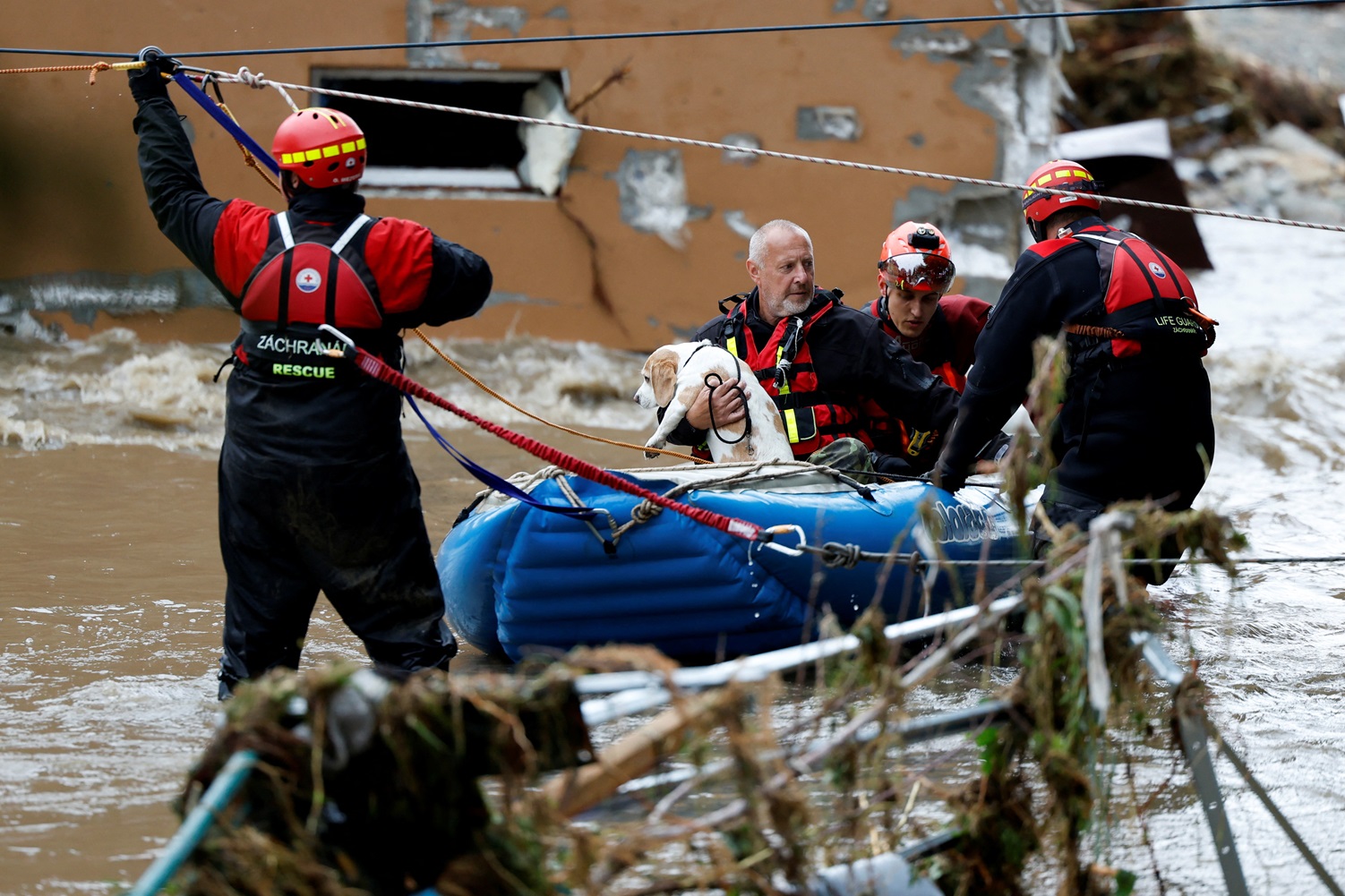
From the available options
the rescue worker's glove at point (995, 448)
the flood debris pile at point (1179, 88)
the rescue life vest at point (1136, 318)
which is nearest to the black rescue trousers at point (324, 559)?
the rescue life vest at point (1136, 318)

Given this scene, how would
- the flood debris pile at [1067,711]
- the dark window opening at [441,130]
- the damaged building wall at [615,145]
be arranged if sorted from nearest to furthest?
the flood debris pile at [1067,711], the damaged building wall at [615,145], the dark window opening at [441,130]

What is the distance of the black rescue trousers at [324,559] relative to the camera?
157 inches

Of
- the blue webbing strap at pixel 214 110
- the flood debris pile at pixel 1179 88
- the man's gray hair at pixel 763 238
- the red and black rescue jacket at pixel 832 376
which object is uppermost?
the flood debris pile at pixel 1179 88

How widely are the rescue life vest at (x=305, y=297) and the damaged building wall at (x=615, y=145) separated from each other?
5280mm

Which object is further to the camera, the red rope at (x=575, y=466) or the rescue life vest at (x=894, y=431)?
the rescue life vest at (x=894, y=431)

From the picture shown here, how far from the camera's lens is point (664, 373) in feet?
17.1

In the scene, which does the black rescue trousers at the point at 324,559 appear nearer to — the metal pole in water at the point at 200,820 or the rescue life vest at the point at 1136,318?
the metal pole in water at the point at 200,820

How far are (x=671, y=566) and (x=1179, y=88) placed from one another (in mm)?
17888

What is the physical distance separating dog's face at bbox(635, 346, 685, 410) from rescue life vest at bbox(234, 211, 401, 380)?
1.45m

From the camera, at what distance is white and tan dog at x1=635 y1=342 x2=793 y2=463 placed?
5090mm

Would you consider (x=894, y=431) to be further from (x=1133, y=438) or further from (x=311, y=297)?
(x=311, y=297)

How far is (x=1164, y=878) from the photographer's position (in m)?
3.34

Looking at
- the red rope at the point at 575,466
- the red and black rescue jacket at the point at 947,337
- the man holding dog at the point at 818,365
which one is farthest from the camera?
the red and black rescue jacket at the point at 947,337

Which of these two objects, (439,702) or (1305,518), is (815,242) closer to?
(1305,518)
